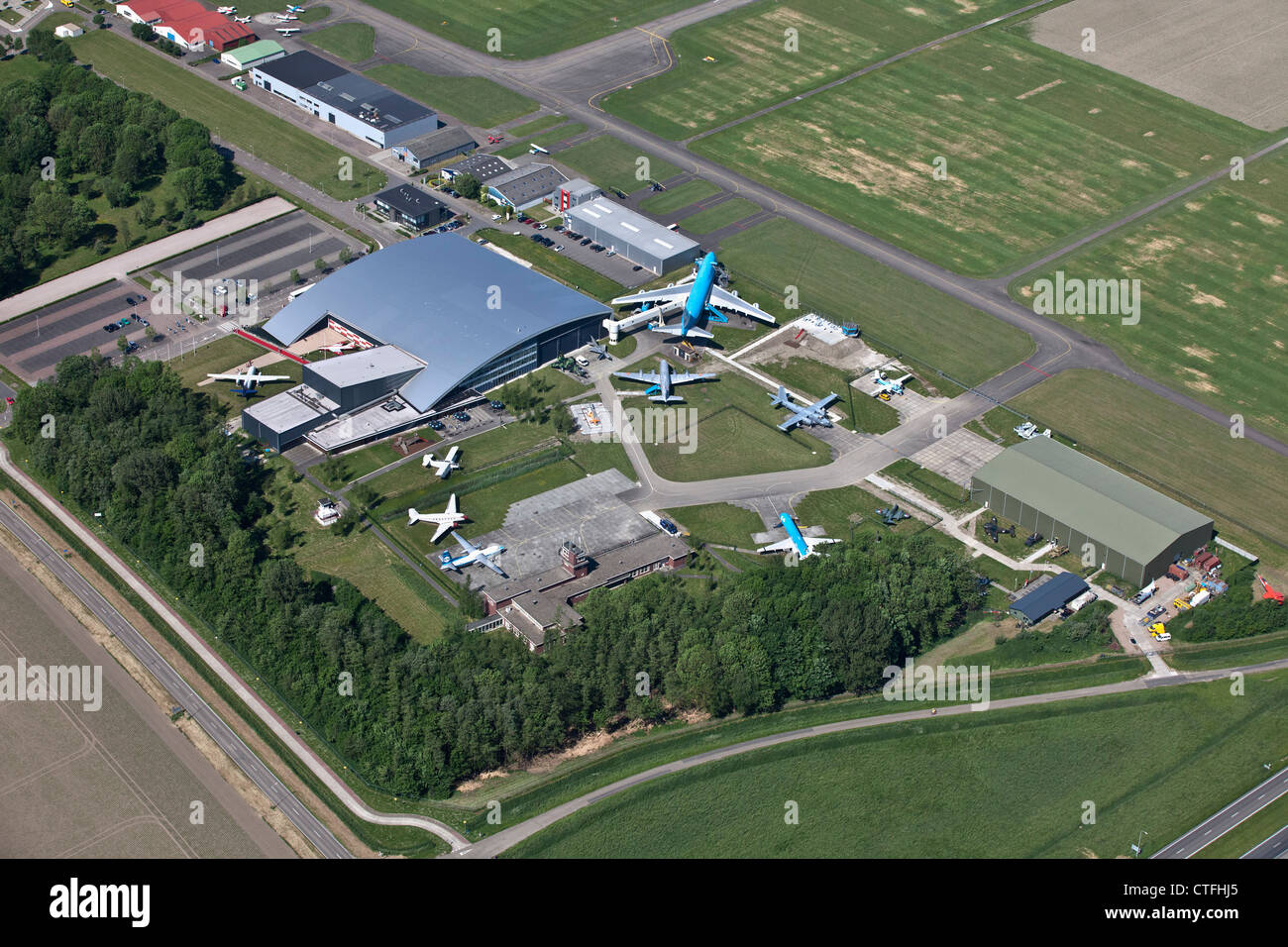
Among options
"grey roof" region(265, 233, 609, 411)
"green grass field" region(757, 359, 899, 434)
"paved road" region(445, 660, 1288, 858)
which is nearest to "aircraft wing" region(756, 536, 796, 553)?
"paved road" region(445, 660, 1288, 858)

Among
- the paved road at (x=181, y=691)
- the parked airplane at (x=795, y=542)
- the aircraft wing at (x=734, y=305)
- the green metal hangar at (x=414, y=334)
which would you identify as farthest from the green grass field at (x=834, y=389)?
the paved road at (x=181, y=691)

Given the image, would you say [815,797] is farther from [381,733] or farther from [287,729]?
[287,729]

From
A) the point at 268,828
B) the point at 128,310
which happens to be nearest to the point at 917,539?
the point at 268,828

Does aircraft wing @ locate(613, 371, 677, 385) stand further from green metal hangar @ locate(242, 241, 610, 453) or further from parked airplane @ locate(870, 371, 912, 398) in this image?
parked airplane @ locate(870, 371, 912, 398)

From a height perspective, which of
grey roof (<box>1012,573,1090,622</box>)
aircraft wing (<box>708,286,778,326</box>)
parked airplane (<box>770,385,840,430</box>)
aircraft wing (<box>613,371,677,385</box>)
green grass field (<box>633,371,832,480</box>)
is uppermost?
aircraft wing (<box>708,286,778,326</box>)

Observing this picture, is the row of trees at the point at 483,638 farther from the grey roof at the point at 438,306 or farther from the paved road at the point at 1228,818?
the paved road at the point at 1228,818

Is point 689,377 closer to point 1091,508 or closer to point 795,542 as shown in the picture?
point 795,542
